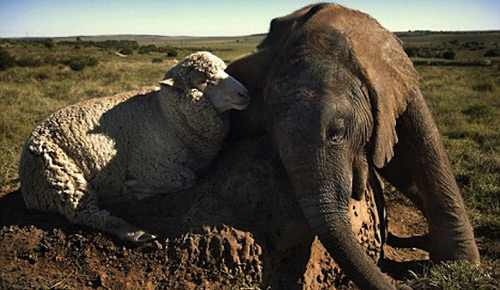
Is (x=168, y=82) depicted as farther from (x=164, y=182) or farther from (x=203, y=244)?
(x=203, y=244)

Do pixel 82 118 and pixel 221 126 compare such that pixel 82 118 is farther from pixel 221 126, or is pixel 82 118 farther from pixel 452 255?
pixel 452 255

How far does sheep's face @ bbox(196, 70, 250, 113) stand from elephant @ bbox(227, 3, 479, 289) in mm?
214

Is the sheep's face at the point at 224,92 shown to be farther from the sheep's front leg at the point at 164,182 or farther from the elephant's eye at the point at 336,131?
the elephant's eye at the point at 336,131

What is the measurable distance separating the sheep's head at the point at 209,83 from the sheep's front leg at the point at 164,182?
687mm

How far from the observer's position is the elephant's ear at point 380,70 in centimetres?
296

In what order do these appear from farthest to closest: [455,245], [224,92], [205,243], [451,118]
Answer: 1. [451,118]
2. [455,245]
3. [224,92]
4. [205,243]

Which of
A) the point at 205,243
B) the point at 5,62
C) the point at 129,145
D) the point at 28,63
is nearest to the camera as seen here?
the point at 205,243

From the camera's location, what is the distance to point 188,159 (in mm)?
3770

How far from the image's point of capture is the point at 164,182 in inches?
145

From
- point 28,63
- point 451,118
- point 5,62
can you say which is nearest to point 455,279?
point 451,118

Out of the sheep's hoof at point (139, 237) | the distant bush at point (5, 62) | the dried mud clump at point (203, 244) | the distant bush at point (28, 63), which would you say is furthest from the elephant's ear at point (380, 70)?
the distant bush at point (28, 63)

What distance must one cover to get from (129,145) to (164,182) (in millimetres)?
502

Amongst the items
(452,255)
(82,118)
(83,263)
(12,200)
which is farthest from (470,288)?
(12,200)

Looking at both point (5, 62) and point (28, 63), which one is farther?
point (28, 63)
